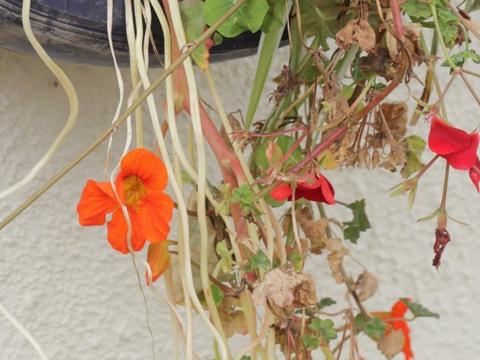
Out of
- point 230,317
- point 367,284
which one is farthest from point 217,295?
point 367,284

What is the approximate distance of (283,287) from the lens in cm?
34

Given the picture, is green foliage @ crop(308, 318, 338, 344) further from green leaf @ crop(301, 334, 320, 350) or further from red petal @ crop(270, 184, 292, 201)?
red petal @ crop(270, 184, 292, 201)

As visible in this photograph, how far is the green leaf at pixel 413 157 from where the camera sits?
18.8 inches

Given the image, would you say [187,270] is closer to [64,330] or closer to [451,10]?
[451,10]

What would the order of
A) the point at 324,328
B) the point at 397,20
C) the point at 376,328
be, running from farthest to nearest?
the point at 376,328, the point at 324,328, the point at 397,20

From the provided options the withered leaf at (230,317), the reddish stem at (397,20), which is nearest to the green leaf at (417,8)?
the reddish stem at (397,20)

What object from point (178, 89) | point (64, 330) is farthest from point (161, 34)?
point (64, 330)

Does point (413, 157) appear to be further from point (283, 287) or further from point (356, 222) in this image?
point (283, 287)

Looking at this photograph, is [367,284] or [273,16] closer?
[273,16]

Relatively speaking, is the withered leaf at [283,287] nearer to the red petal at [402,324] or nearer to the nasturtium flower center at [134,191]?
the nasturtium flower center at [134,191]

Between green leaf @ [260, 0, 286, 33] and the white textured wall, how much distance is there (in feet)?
0.83

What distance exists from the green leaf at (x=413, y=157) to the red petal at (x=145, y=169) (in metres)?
0.23

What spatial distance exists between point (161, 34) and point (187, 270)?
0.58 ft

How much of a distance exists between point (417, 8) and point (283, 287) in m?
0.20
